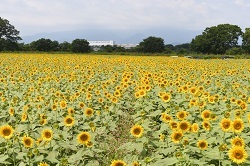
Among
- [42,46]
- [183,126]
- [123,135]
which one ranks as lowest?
[123,135]

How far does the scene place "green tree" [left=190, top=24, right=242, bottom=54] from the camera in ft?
270

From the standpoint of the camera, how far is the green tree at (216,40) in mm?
82312

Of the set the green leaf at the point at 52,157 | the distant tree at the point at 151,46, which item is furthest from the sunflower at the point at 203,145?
the distant tree at the point at 151,46

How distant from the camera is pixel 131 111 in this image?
9.62 m

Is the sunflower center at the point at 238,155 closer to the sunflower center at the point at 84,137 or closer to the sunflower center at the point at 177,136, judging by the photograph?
the sunflower center at the point at 177,136

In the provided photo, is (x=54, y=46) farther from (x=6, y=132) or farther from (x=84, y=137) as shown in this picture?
(x=84, y=137)

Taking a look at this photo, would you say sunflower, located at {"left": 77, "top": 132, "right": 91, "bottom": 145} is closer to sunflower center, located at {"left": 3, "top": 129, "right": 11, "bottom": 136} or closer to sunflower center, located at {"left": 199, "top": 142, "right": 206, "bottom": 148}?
sunflower center, located at {"left": 3, "top": 129, "right": 11, "bottom": 136}

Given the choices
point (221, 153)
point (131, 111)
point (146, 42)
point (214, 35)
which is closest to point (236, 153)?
point (221, 153)

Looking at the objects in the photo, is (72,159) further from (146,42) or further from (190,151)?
(146,42)

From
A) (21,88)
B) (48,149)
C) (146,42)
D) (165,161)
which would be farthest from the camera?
(146,42)

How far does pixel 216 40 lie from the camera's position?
8375cm

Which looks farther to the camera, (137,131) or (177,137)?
(137,131)

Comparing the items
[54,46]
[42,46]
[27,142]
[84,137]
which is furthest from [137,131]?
[42,46]

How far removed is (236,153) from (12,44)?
214 ft
